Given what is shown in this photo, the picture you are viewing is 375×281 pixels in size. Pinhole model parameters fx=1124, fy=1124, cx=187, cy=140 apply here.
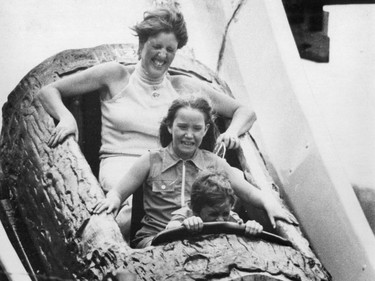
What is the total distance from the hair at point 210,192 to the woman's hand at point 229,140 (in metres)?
0.24

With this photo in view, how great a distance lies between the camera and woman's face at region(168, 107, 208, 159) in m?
1.83

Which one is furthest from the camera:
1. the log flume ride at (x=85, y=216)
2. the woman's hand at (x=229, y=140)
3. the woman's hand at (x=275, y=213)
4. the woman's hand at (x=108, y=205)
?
the woman's hand at (x=229, y=140)

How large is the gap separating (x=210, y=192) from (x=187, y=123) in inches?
5.7

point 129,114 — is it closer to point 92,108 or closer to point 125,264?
point 92,108

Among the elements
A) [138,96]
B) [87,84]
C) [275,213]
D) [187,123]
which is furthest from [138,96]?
[275,213]

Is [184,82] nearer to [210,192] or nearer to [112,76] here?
[112,76]

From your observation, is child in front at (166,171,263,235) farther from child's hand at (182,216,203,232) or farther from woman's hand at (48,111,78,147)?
woman's hand at (48,111,78,147)

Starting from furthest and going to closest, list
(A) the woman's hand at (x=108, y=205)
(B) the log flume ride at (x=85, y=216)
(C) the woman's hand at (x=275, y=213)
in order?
(C) the woman's hand at (x=275, y=213), (A) the woman's hand at (x=108, y=205), (B) the log flume ride at (x=85, y=216)

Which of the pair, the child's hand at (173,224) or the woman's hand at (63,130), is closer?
the child's hand at (173,224)

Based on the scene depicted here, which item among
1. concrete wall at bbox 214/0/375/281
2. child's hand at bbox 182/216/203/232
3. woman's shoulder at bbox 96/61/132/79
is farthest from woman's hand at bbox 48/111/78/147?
concrete wall at bbox 214/0/375/281

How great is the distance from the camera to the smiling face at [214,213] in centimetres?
173

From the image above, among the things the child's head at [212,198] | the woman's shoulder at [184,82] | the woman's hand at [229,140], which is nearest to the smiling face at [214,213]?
the child's head at [212,198]

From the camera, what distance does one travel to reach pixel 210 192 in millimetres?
1746

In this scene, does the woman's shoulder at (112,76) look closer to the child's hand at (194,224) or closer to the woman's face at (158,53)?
the woman's face at (158,53)
